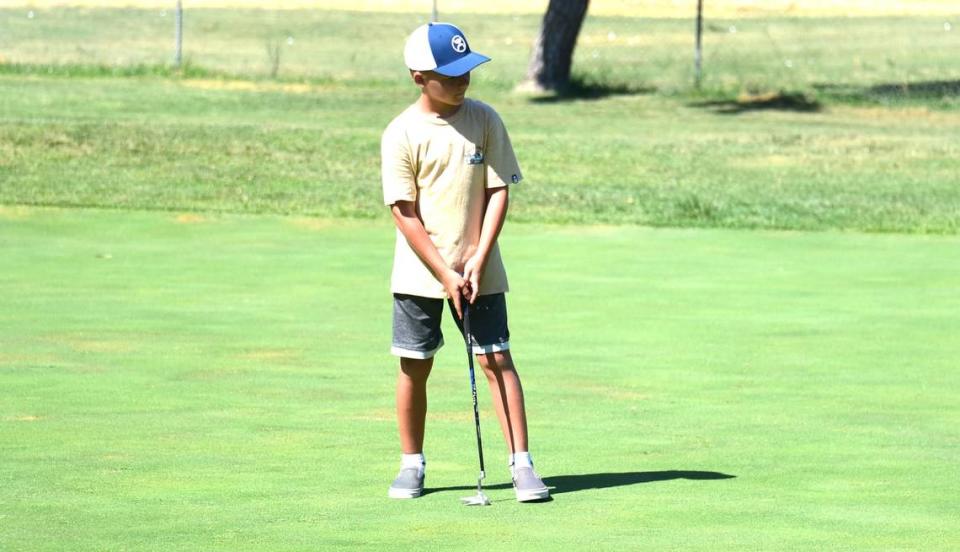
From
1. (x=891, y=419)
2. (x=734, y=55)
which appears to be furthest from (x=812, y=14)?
(x=891, y=419)

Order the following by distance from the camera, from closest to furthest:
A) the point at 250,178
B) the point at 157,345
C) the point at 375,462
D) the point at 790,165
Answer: the point at 375,462 → the point at 157,345 → the point at 250,178 → the point at 790,165

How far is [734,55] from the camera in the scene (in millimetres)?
40438

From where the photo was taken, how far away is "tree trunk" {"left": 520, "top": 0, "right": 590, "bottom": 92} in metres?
31.8

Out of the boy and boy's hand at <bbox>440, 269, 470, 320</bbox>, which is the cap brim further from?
boy's hand at <bbox>440, 269, 470, 320</bbox>

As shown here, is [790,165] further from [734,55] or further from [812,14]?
[812,14]

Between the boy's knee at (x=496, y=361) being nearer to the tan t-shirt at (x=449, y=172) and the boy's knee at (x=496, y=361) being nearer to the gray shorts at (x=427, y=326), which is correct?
the gray shorts at (x=427, y=326)

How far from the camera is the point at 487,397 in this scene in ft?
32.4

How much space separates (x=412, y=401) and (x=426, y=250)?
0.65 meters

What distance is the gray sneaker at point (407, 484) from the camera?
7.24 m

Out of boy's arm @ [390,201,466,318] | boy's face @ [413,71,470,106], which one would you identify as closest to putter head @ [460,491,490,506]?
boy's arm @ [390,201,466,318]

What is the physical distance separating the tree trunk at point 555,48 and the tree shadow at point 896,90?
13.4 ft

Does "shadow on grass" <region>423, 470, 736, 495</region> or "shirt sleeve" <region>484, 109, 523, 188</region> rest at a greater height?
"shirt sleeve" <region>484, 109, 523, 188</region>

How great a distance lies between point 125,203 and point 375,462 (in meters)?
11.8

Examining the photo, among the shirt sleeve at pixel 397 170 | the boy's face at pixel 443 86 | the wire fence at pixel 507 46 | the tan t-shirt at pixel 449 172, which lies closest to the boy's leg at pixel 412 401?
the tan t-shirt at pixel 449 172
